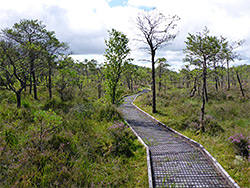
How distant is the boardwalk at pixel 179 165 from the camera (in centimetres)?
509

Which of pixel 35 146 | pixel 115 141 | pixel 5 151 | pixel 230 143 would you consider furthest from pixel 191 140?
pixel 5 151

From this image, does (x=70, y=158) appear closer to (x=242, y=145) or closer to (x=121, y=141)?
(x=121, y=141)

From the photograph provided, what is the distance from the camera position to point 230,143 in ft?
23.8

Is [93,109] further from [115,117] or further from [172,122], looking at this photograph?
[172,122]

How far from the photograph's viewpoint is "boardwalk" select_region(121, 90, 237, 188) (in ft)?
16.7

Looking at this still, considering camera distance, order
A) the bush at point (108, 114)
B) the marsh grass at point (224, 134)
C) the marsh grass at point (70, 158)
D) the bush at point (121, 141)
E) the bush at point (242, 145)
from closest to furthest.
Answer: the marsh grass at point (70, 158) → the marsh grass at point (224, 134) → the bush at point (242, 145) → the bush at point (121, 141) → the bush at point (108, 114)

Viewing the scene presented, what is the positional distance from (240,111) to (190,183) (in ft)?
41.1

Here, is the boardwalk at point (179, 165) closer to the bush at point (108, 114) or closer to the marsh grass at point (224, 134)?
the marsh grass at point (224, 134)

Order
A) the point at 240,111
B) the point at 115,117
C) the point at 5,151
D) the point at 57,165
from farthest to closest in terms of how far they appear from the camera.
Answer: the point at 240,111, the point at 115,117, the point at 5,151, the point at 57,165

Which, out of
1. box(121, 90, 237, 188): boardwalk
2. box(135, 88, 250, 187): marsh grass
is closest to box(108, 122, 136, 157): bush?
box(121, 90, 237, 188): boardwalk

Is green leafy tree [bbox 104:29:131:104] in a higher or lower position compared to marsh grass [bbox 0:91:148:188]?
higher

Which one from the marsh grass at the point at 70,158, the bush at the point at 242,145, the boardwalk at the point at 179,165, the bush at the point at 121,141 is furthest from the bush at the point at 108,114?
the bush at the point at 242,145

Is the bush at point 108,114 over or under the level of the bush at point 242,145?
over

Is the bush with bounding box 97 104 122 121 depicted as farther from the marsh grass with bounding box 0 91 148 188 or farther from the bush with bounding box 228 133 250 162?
the bush with bounding box 228 133 250 162
